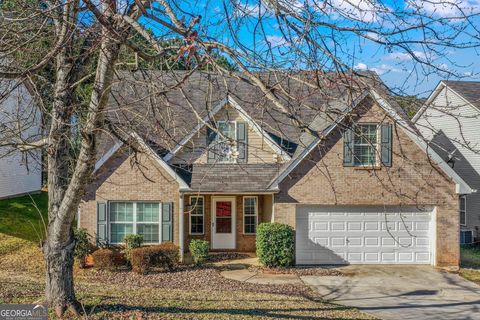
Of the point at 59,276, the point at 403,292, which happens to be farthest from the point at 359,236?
the point at 59,276

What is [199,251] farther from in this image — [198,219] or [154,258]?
[198,219]

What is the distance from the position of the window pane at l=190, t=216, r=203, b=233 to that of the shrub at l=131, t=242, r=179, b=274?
129 inches

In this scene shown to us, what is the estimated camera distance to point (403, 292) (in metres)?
13.9

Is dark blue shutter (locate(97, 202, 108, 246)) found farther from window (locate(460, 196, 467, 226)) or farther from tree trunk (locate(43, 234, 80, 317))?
window (locate(460, 196, 467, 226))

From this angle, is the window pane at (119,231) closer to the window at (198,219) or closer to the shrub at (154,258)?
the shrub at (154,258)

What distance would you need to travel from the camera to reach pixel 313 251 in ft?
57.2

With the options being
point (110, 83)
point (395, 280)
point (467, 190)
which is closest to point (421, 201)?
point (467, 190)

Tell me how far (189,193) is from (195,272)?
9.33 ft

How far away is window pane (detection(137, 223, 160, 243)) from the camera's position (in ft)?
57.0

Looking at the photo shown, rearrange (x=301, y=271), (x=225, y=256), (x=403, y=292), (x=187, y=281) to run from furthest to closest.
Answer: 1. (x=225, y=256)
2. (x=301, y=271)
3. (x=187, y=281)
4. (x=403, y=292)

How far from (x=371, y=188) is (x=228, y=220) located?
18.6 ft

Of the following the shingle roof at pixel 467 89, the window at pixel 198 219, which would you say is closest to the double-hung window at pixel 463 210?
the shingle roof at pixel 467 89

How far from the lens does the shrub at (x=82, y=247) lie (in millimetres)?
16125

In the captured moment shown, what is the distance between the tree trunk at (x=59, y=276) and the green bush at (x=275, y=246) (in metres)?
8.47
